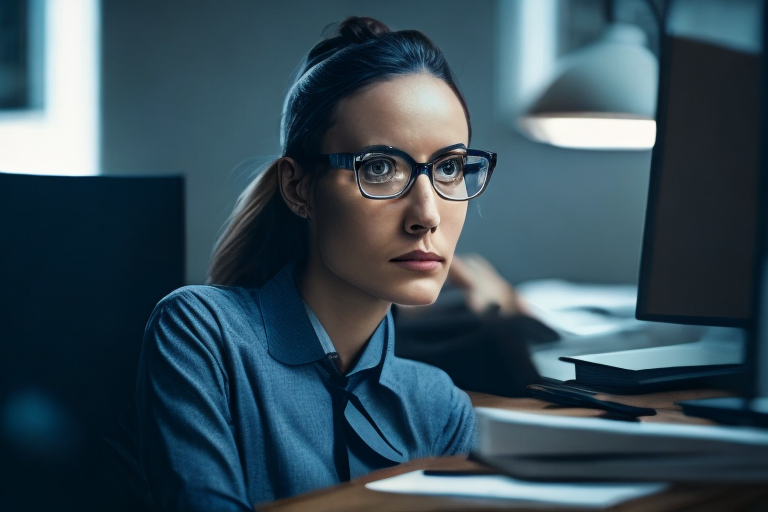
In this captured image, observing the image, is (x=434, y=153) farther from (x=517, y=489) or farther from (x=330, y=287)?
(x=517, y=489)

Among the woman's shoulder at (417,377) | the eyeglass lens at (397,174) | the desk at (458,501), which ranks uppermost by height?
the eyeglass lens at (397,174)

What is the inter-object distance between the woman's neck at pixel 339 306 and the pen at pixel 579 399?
0.97 feet

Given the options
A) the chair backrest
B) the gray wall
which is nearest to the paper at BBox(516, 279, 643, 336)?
the gray wall

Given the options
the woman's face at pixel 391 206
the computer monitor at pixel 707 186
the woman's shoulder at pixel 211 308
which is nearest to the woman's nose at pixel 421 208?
the woman's face at pixel 391 206

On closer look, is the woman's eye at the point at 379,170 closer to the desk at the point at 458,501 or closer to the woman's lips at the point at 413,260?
the woman's lips at the point at 413,260

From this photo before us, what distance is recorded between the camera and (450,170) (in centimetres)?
100

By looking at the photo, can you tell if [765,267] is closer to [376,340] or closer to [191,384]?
[376,340]

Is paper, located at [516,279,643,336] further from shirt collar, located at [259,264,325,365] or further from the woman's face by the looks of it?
shirt collar, located at [259,264,325,365]

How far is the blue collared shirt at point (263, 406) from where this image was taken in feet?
2.72

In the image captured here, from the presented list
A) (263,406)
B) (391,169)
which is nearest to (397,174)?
(391,169)

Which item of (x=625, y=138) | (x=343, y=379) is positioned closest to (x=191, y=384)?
(x=343, y=379)

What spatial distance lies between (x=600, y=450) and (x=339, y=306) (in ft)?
1.24

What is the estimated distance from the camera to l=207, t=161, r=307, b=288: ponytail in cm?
104

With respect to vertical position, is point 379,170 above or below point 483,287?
above
